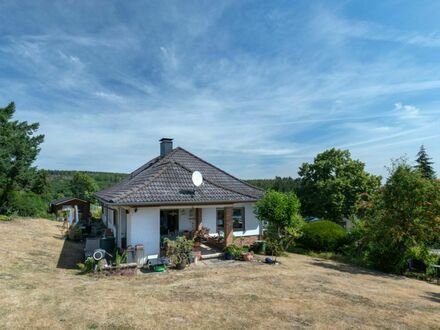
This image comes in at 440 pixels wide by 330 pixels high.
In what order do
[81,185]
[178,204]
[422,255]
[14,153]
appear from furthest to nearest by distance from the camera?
[81,185] < [14,153] < [422,255] < [178,204]

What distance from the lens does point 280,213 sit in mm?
15719

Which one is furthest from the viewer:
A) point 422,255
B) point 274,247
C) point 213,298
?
point 274,247

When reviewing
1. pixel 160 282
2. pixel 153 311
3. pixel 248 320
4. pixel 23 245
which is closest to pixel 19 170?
pixel 23 245

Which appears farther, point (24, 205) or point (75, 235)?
point (24, 205)

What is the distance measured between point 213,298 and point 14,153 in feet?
93.7

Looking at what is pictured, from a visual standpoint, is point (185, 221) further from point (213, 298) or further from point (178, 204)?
point (213, 298)

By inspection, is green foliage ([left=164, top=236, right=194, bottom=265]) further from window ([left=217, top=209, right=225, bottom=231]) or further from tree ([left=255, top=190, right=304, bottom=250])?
tree ([left=255, top=190, right=304, bottom=250])

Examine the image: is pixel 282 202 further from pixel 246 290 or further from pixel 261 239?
pixel 246 290

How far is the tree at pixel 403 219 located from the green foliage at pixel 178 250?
9589mm

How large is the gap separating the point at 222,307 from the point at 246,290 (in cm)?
179

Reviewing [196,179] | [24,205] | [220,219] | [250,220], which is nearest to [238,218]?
[250,220]

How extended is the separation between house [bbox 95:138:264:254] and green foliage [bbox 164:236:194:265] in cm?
81

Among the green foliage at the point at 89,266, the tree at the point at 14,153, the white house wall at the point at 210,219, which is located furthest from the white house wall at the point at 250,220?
the tree at the point at 14,153

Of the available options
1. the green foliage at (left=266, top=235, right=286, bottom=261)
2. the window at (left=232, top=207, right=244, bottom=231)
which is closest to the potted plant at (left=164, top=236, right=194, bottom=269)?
the green foliage at (left=266, top=235, right=286, bottom=261)
